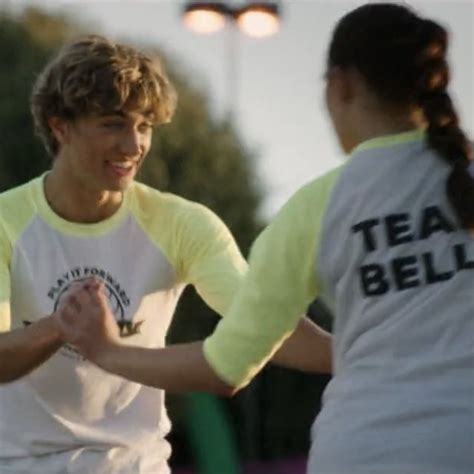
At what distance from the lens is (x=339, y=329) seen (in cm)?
461

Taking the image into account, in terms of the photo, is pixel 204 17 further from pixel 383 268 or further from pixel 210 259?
pixel 383 268

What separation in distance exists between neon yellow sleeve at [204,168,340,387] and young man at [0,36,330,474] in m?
1.24

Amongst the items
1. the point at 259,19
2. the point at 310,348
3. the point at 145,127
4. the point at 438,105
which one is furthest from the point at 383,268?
the point at 259,19

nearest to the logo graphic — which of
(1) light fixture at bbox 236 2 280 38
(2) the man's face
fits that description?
(2) the man's face

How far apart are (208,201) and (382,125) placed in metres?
23.3

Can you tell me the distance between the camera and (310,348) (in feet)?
18.6

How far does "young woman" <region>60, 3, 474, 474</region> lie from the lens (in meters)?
4.50

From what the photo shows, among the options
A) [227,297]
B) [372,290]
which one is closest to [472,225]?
[372,290]

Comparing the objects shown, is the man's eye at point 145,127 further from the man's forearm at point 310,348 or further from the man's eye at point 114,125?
the man's forearm at point 310,348

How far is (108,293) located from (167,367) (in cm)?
122

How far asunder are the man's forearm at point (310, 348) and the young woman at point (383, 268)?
0.96 m

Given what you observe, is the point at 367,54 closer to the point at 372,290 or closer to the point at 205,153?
the point at 372,290

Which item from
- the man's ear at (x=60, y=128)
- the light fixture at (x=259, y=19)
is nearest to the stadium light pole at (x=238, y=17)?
the light fixture at (x=259, y=19)

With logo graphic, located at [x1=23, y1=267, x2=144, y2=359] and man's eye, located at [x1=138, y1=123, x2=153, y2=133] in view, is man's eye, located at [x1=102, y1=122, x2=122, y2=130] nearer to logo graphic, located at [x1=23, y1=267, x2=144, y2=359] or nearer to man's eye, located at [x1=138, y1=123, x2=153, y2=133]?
man's eye, located at [x1=138, y1=123, x2=153, y2=133]
